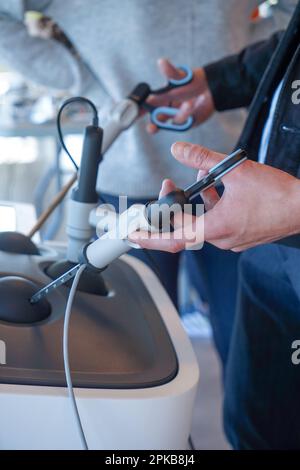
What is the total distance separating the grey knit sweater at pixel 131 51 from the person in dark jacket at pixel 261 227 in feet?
0.35

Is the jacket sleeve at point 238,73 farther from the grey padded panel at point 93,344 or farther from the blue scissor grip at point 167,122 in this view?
the grey padded panel at point 93,344

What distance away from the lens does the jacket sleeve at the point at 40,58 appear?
1131mm

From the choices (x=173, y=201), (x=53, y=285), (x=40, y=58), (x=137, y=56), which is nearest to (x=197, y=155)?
(x=173, y=201)

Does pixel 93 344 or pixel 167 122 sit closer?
pixel 93 344

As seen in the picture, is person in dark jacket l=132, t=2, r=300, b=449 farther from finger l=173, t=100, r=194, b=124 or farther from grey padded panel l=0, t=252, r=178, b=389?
grey padded panel l=0, t=252, r=178, b=389

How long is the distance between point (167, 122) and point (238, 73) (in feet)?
0.48

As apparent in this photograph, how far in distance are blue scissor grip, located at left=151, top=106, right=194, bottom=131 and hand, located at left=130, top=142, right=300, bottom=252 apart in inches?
16.6

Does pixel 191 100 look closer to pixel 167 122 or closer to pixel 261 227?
pixel 167 122

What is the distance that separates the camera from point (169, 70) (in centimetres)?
97

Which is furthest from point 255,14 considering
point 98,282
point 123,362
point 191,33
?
point 123,362

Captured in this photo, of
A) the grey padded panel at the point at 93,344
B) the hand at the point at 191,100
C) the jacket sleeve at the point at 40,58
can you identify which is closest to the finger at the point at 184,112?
the hand at the point at 191,100

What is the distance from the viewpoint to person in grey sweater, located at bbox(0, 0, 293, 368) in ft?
3.48

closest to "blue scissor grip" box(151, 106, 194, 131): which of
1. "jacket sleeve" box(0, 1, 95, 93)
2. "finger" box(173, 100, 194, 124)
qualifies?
"finger" box(173, 100, 194, 124)
